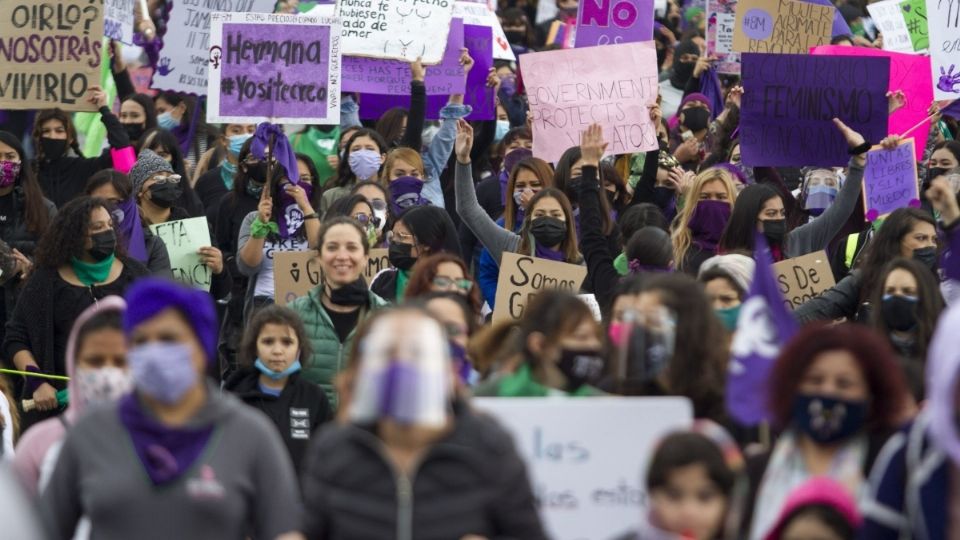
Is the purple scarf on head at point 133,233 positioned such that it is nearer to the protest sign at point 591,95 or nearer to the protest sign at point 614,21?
the protest sign at point 591,95

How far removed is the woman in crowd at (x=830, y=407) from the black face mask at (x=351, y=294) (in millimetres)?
3672

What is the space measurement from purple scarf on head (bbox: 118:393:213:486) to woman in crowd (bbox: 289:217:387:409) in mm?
3282

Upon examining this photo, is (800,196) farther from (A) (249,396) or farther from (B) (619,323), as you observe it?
(B) (619,323)

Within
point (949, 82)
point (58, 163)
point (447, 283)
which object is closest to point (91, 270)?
point (447, 283)

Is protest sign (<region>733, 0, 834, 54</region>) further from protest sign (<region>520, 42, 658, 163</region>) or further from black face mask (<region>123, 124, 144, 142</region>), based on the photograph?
black face mask (<region>123, 124, 144, 142</region>)

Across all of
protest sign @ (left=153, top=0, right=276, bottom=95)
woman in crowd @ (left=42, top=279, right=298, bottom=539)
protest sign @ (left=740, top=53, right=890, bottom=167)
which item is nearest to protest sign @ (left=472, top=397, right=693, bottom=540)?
woman in crowd @ (left=42, top=279, right=298, bottom=539)

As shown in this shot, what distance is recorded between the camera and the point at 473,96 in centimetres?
1409

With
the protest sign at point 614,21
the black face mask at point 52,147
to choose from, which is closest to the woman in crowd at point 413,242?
the black face mask at point 52,147

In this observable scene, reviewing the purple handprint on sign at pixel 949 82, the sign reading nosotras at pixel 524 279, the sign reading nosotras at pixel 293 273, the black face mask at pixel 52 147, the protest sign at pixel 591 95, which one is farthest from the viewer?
the purple handprint on sign at pixel 949 82

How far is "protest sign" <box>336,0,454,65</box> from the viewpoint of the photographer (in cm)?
1359

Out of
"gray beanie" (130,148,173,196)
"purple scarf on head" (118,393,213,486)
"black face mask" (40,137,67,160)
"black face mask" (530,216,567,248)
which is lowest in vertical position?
"purple scarf on head" (118,393,213,486)

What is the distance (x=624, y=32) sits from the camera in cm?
1356

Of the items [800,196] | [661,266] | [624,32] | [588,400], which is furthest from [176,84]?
[588,400]

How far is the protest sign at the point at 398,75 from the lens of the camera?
13.7m
